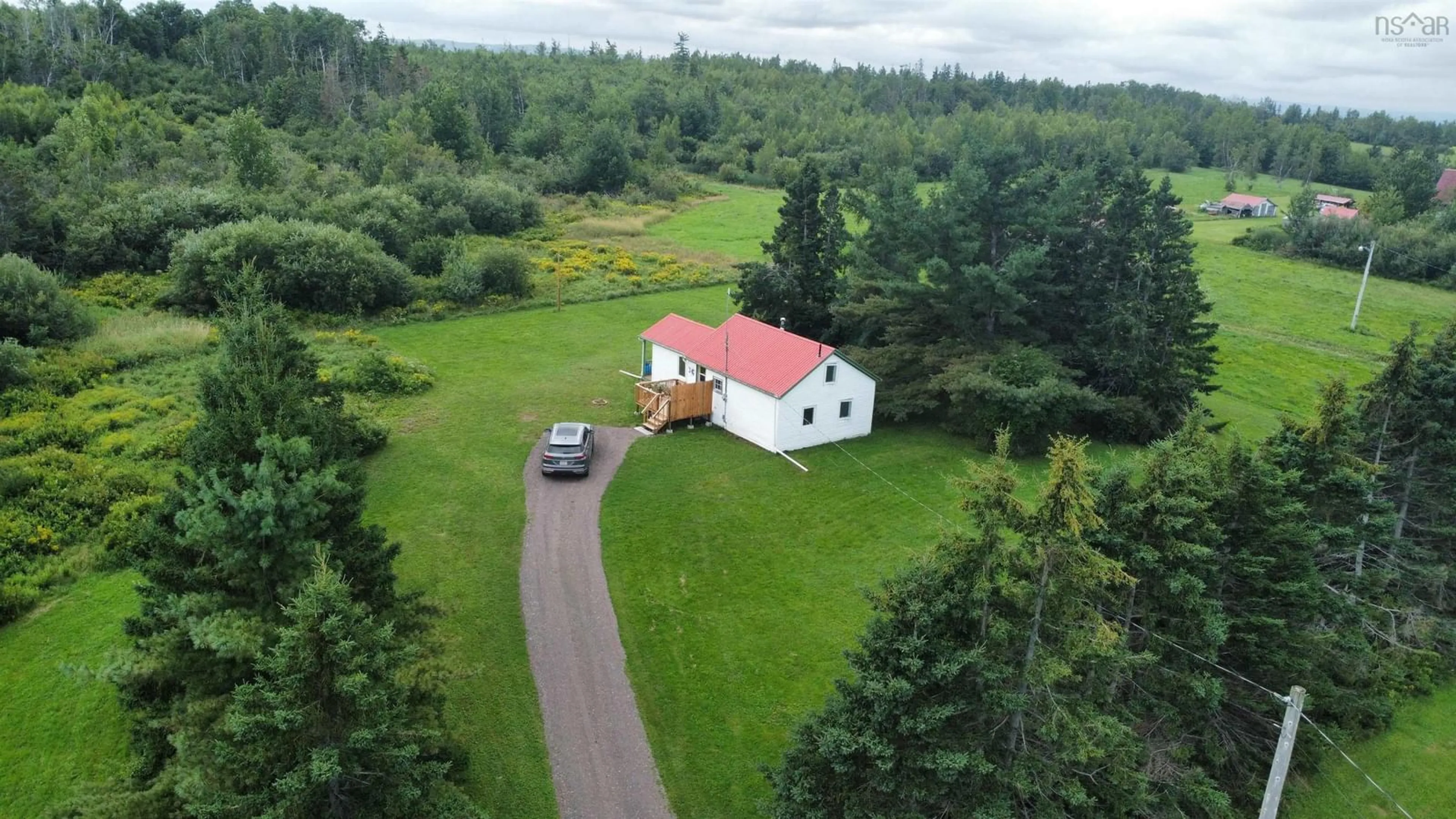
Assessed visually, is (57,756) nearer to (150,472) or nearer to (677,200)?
(150,472)

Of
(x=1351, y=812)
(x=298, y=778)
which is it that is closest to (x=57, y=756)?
(x=298, y=778)

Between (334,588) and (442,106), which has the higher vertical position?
(442,106)

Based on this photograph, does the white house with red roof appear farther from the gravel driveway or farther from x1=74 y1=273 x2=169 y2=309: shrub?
x1=74 y1=273 x2=169 y2=309: shrub

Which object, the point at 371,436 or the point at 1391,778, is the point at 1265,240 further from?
the point at 371,436

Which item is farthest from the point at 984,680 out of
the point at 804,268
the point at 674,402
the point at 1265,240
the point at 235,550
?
the point at 1265,240

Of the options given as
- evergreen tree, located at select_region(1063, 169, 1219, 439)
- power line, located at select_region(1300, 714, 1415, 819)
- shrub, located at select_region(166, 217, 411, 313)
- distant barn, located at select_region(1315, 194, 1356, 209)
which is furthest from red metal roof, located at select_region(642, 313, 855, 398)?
distant barn, located at select_region(1315, 194, 1356, 209)

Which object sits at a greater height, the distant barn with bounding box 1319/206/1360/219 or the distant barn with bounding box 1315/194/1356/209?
the distant barn with bounding box 1315/194/1356/209
